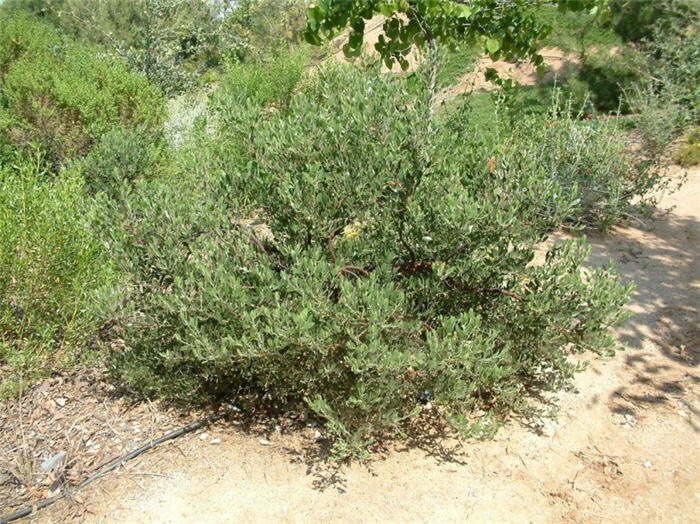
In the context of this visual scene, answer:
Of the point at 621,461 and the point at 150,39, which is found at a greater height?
the point at 150,39

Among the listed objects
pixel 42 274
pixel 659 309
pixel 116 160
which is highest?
pixel 116 160

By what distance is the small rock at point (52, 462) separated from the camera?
2.65 m

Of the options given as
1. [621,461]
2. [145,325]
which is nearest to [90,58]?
[145,325]

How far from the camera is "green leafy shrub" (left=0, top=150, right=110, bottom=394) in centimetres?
Answer: 309

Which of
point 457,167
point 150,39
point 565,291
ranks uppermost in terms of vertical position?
point 150,39

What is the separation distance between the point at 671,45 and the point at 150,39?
9.24 m

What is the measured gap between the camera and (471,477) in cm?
271

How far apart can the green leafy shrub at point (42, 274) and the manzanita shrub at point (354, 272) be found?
1.88 feet

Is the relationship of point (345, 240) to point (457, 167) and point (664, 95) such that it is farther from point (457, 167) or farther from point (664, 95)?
point (664, 95)

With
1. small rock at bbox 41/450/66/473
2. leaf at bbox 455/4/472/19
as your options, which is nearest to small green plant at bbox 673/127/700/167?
leaf at bbox 455/4/472/19

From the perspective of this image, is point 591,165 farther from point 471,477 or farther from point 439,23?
point 471,477

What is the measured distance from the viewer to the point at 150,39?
37.9 feet

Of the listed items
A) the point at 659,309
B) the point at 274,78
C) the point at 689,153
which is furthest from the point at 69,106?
the point at 689,153

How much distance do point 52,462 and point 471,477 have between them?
1.94m
